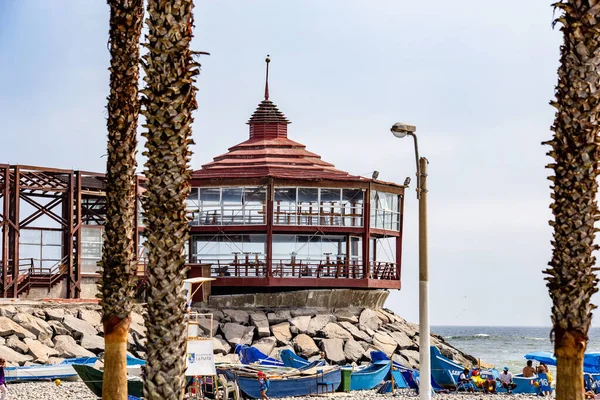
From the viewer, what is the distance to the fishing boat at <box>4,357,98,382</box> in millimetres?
35781

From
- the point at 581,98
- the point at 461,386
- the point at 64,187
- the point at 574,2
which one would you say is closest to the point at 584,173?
the point at 581,98

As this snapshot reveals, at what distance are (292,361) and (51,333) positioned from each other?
8.89m

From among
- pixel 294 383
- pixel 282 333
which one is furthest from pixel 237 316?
pixel 294 383

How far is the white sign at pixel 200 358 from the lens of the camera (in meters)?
27.0

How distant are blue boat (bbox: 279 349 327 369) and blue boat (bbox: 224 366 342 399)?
2730 mm

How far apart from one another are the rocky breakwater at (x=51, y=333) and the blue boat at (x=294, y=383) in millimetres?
8595

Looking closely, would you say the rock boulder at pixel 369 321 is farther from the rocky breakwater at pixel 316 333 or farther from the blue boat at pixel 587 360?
the blue boat at pixel 587 360

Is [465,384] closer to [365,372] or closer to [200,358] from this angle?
[365,372]

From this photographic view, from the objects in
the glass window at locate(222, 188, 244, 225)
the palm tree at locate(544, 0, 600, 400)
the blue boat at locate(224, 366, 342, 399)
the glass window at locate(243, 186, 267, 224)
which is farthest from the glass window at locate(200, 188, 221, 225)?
the palm tree at locate(544, 0, 600, 400)

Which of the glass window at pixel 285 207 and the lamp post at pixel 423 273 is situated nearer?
the lamp post at pixel 423 273

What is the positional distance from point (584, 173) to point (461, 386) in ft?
77.8

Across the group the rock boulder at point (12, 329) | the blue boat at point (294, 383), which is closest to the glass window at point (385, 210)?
the blue boat at point (294, 383)

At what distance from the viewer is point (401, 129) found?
21.4 m

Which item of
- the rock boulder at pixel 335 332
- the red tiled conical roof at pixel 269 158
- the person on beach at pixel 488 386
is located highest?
the red tiled conical roof at pixel 269 158
